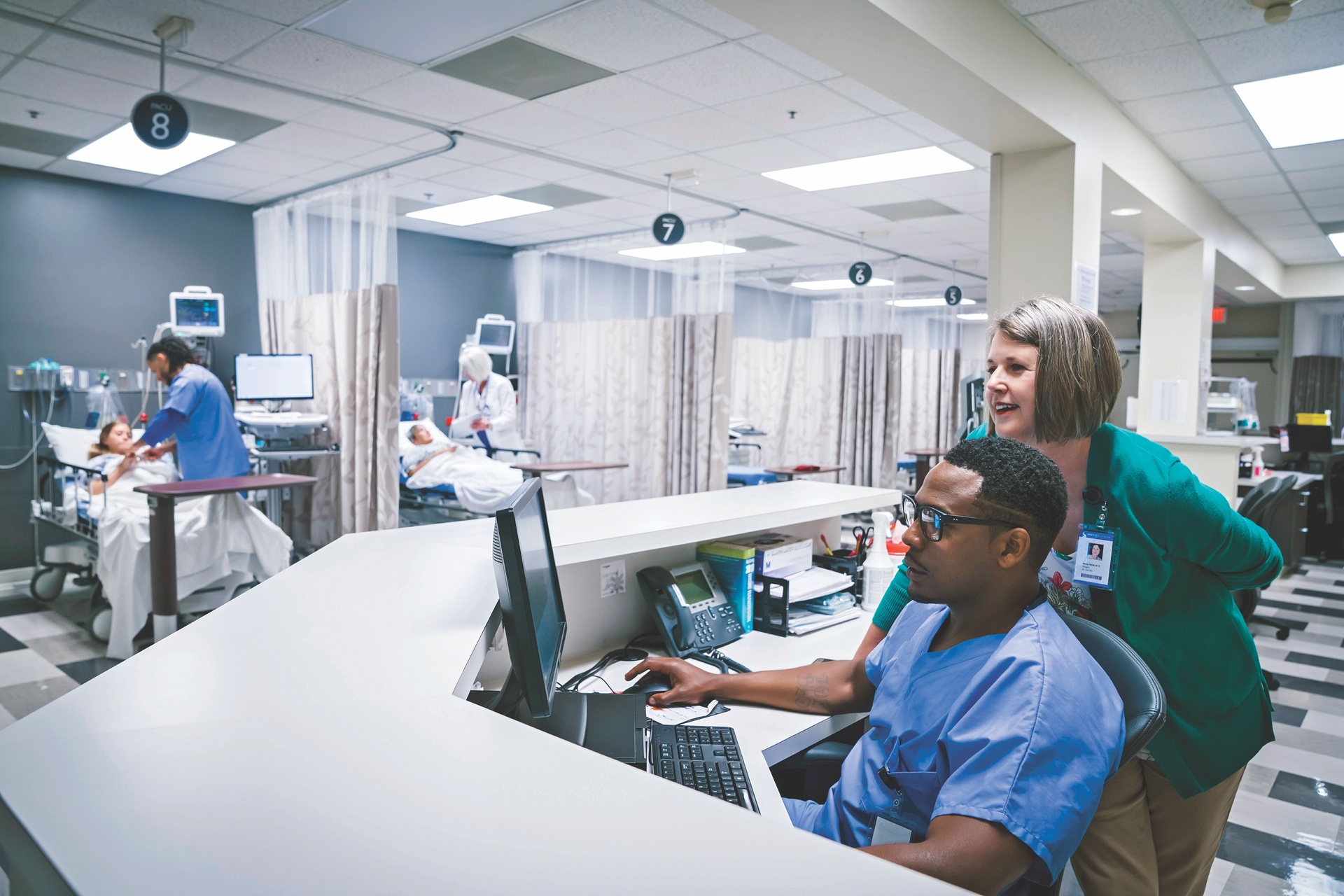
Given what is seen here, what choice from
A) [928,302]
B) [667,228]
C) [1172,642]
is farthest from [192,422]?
[928,302]

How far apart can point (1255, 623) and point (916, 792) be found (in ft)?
17.0

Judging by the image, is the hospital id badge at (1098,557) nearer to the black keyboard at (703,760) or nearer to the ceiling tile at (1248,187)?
the black keyboard at (703,760)

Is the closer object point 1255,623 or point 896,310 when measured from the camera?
point 1255,623

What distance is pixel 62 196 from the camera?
5.77m

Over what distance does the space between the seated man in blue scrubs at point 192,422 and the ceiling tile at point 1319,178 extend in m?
7.03

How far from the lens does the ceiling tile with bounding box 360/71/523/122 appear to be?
13.4 ft

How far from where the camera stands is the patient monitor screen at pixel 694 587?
2256 millimetres

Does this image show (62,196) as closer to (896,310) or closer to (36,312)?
(36,312)

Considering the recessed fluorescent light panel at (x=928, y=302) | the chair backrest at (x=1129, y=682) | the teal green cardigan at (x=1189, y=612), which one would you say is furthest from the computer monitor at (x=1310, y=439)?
the chair backrest at (x=1129, y=682)

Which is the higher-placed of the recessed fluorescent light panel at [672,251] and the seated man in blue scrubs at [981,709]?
the recessed fluorescent light panel at [672,251]

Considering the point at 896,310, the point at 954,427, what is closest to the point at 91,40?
the point at 896,310

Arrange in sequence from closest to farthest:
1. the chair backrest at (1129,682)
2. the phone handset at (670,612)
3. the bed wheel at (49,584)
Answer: the chair backrest at (1129,682) → the phone handset at (670,612) → the bed wheel at (49,584)

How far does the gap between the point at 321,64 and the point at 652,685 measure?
11.5ft

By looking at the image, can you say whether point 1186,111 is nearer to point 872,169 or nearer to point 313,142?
point 872,169
